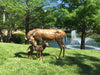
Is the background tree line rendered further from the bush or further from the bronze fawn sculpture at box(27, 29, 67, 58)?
the bush

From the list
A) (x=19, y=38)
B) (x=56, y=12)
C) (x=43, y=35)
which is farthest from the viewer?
(x=19, y=38)

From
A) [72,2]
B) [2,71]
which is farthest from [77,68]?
[72,2]

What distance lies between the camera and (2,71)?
4191 mm

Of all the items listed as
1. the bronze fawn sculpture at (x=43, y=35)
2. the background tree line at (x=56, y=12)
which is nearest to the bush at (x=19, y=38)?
the background tree line at (x=56, y=12)

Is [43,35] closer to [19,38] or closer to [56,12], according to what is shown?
[56,12]

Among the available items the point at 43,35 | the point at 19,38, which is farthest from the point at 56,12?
the point at 19,38

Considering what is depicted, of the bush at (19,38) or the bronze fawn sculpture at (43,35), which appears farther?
the bush at (19,38)

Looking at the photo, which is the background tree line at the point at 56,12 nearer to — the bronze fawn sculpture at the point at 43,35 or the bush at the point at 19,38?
the bronze fawn sculpture at the point at 43,35

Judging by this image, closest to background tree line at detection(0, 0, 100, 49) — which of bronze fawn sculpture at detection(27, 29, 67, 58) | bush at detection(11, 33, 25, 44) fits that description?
bronze fawn sculpture at detection(27, 29, 67, 58)

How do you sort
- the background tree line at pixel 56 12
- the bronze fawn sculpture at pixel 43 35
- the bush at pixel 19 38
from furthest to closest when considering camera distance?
the bush at pixel 19 38
the background tree line at pixel 56 12
the bronze fawn sculpture at pixel 43 35

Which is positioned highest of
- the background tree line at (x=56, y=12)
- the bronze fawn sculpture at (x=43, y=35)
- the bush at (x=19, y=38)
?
the background tree line at (x=56, y=12)

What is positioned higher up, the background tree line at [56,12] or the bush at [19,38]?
the background tree line at [56,12]

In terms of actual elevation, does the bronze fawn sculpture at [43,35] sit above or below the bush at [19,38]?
above

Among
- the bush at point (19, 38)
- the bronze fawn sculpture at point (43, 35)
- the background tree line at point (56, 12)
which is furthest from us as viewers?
the bush at point (19, 38)
